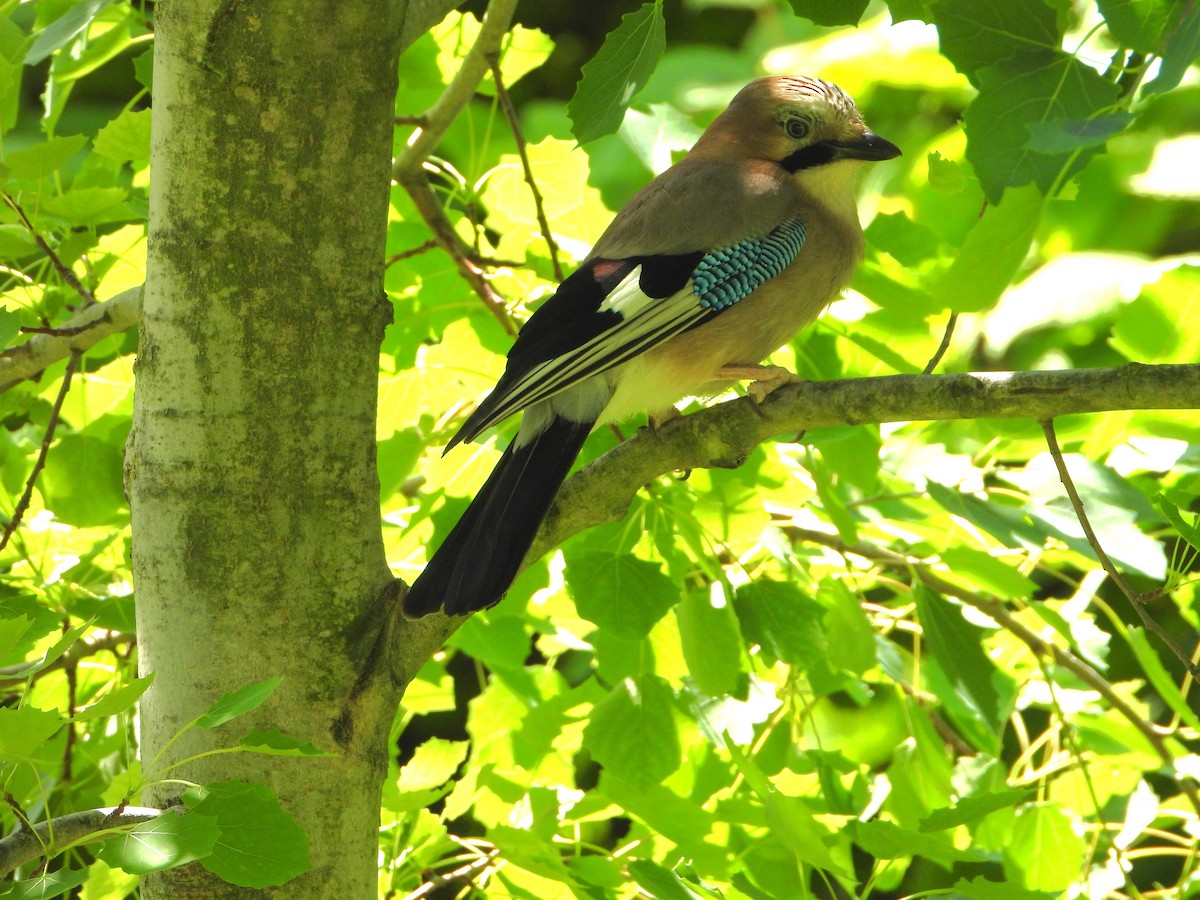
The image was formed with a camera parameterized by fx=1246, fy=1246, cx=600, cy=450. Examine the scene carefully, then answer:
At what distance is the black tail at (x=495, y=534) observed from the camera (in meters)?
1.43

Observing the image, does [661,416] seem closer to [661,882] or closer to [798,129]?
[798,129]

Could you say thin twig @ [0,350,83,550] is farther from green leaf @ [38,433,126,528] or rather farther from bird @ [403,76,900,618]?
bird @ [403,76,900,618]

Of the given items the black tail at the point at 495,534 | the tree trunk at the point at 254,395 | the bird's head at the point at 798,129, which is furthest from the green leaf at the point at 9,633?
the bird's head at the point at 798,129

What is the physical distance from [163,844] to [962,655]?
1.01m

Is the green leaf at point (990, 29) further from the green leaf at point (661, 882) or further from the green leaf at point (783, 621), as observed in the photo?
the green leaf at point (661, 882)

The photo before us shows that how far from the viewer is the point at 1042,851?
1767mm

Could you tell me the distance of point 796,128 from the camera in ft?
7.85

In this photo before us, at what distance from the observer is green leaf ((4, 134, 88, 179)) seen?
1466 millimetres

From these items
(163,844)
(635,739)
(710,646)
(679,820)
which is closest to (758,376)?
(710,646)

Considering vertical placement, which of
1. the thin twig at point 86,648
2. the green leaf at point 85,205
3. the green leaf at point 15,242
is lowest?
the thin twig at point 86,648

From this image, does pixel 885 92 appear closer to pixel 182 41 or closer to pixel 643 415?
pixel 643 415

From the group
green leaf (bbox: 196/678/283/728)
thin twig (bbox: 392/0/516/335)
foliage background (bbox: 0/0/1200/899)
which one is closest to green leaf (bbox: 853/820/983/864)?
foliage background (bbox: 0/0/1200/899)

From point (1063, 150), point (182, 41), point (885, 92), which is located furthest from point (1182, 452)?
point (885, 92)

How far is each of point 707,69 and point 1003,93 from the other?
210 cm
